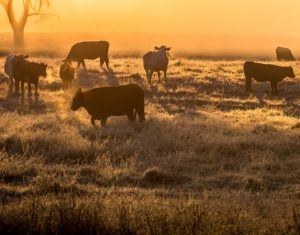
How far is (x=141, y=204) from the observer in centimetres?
807

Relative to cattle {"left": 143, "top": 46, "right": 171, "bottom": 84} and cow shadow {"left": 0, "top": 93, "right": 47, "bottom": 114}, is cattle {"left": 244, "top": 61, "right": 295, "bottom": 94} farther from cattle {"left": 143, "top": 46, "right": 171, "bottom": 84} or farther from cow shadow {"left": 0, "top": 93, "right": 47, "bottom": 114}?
cow shadow {"left": 0, "top": 93, "right": 47, "bottom": 114}

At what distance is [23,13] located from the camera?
5341 centimetres

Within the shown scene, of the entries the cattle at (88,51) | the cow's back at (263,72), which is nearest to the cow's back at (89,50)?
the cattle at (88,51)

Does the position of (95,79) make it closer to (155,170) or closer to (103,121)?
(103,121)

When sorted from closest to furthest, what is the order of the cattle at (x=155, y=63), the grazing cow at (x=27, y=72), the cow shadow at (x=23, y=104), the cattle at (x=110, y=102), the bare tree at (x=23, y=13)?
the cattle at (x=110, y=102), the cow shadow at (x=23, y=104), the grazing cow at (x=27, y=72), the cattle at (x=155, y=63), the bare tree at (x=23, y=13)

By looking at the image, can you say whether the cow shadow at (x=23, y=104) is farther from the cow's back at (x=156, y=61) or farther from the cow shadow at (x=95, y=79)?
the cow's back at (x=156, y=61)

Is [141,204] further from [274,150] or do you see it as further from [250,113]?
[250,113]

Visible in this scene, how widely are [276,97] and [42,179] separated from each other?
602 inches

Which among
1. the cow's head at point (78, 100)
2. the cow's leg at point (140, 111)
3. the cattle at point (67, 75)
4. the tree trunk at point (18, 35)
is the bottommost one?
the tree trunk at point (18, 35)

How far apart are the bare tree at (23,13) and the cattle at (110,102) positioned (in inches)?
1495

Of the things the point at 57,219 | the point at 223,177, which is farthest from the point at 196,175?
the point at 57,219

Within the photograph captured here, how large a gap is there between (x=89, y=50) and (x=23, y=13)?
72.3 feet

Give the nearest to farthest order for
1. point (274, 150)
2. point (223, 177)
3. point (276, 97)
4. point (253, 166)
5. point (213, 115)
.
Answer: point (223, 177), point (253, 166), point (274, 150), point (213, 115), point (276, 97)

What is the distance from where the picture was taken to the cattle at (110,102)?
1577 centimetres
